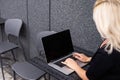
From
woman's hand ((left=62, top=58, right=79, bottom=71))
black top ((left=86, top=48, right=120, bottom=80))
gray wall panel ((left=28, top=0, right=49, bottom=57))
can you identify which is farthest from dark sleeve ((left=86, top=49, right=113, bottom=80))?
gray wall panel ((left=28, top=0, right=49, bottom=57))

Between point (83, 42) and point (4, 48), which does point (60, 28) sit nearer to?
point (83, 42)

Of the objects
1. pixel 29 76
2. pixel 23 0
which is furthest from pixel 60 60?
pixel 23 0

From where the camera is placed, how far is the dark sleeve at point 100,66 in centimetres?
119

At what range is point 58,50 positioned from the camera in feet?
5.52

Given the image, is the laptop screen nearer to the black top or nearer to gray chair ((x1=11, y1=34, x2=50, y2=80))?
gray chair ((x1=11, y1=34, x2=50, y2=80))

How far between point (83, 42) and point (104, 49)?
82 cm

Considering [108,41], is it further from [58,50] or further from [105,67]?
[58,50]

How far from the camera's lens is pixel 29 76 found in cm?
181

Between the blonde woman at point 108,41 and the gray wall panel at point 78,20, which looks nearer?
the blonde woman at point 108,41

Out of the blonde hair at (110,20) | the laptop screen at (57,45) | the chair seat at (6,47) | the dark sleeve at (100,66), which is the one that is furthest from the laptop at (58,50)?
the chair seat at (6,47)

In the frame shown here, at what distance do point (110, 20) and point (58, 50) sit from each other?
0.66 m

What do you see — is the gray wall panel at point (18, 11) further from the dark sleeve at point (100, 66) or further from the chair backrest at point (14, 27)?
the dark sleeve at point (100, 66)

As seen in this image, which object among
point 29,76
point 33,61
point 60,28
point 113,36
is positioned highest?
point 113,36

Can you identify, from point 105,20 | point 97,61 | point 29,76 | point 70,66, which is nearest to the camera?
point 105,20
